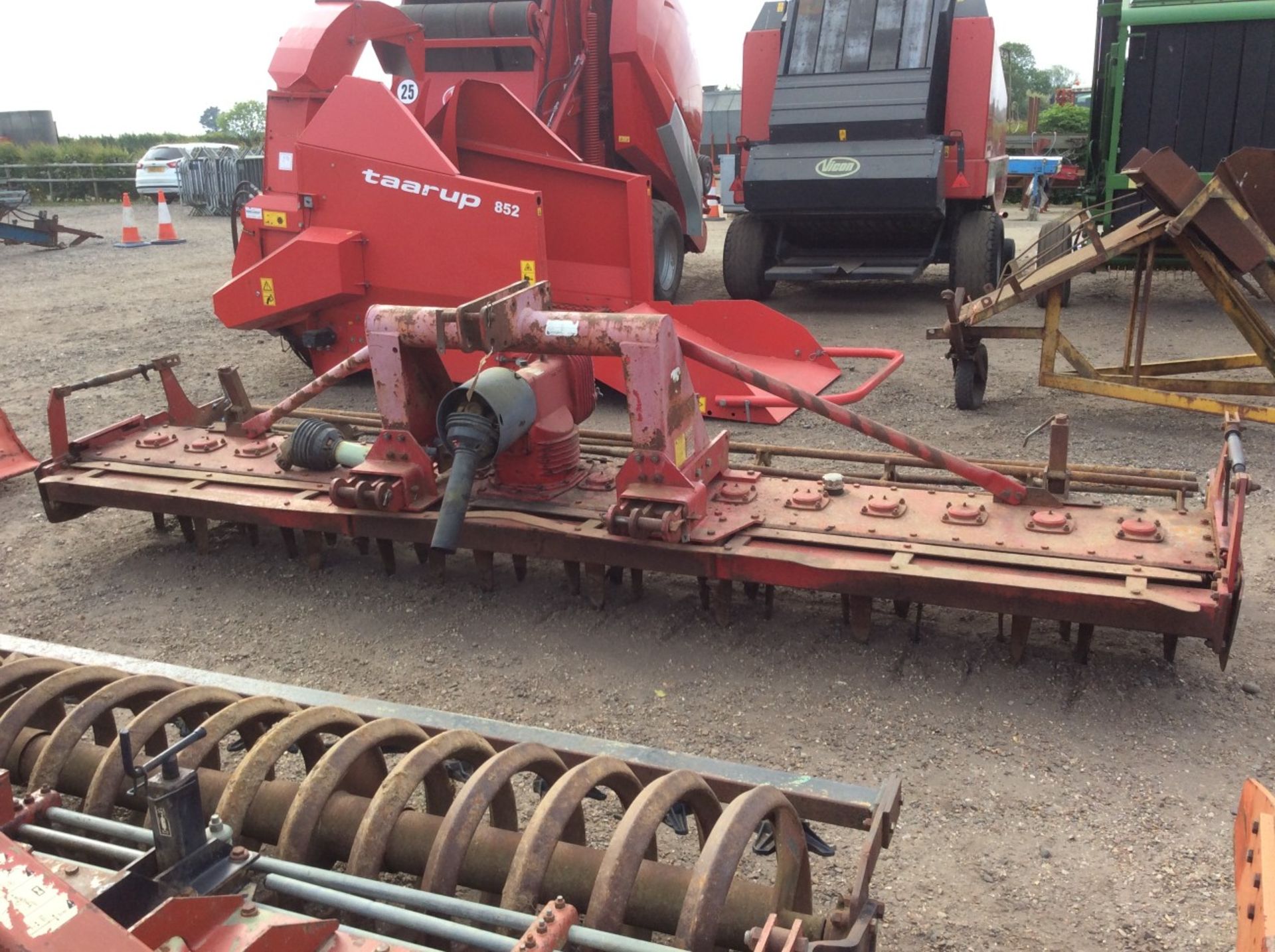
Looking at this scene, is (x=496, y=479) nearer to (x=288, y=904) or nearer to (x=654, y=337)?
(x=654, y=337)

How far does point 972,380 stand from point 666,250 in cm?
302

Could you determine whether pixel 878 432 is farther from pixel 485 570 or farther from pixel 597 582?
pixel 485 570

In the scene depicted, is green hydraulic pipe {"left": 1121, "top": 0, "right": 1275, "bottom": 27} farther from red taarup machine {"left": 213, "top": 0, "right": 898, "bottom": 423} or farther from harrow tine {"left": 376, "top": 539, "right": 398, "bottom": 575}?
→ harrow tine {"left": 376, "top": 539, "right": 398, "bottom": 575}

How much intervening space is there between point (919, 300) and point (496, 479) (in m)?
6.77

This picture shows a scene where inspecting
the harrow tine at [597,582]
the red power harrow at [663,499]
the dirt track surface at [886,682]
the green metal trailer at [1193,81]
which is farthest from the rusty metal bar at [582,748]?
the green metal trailer at [1193,81]

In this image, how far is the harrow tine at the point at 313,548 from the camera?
4617mm

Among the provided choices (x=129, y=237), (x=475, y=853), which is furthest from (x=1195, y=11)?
(x=129, y=237)

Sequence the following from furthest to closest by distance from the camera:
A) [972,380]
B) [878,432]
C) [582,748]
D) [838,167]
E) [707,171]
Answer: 1. [707,171]
2. [838,167]
3. [972,380]
4. [878,432]
5. [582,748]

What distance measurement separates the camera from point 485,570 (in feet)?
14.3

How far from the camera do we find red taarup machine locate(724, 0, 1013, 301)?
8.43 m

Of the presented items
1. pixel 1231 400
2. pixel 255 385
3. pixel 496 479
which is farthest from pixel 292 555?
pixel 1231 400

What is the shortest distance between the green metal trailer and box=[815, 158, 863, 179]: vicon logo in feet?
6.02

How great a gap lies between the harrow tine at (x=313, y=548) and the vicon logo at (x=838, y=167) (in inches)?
212

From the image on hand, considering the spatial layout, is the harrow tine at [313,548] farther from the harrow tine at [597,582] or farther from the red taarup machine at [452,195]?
the red taarup machine at [452,195]
